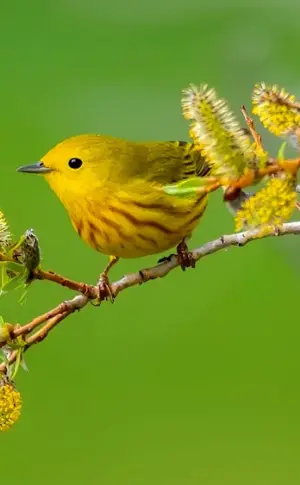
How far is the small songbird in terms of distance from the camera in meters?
1.77

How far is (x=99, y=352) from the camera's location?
3953 mm

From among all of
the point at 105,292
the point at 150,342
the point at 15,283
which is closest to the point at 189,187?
the point at 15,283

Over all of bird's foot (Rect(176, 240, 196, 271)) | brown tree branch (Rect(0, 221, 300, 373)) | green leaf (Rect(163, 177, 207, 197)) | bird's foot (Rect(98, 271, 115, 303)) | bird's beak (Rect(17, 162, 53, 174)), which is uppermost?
bird's beak (Rect(17, 162, 53, 174))

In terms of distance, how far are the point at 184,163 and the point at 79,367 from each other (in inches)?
84.8

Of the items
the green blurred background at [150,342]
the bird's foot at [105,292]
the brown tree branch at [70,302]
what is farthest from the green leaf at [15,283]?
the green blurred background at [150,342]

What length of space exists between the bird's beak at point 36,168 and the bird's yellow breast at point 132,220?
87 millimetres

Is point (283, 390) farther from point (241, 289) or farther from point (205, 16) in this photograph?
point (205, 16)

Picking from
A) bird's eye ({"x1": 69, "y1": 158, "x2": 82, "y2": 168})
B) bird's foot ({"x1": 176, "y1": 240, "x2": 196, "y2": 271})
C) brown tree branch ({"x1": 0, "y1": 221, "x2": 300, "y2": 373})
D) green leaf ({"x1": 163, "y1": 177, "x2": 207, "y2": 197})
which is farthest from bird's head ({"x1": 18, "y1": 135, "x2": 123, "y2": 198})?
green leaf ({"x1": 163, "y1": 177, "x2": 207, "y2": 197})

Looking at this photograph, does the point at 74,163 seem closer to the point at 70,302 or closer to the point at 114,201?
the point at 114,201

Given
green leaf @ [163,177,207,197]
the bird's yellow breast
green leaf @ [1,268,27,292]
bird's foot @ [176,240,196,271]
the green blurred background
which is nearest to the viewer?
green leaf @ [163,177,207,197]

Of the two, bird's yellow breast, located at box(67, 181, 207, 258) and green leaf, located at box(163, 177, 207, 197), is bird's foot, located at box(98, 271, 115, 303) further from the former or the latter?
green leaf, located at box(163, 177, 207, 197)

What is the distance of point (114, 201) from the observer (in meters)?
1.82

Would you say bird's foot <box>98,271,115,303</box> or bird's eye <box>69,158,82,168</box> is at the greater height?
bird's eye <box>69,158,82,168</box>

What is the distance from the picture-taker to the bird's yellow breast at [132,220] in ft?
5.79
